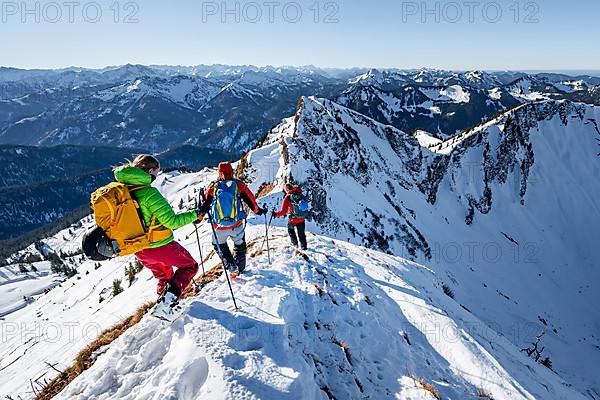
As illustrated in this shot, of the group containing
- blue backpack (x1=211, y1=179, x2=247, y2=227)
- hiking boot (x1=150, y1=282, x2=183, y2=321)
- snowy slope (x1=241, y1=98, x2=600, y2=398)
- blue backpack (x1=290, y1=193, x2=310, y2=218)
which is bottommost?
snowy slope (x1=241, y1=98, x2=600, y2=398)

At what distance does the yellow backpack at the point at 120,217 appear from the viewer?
21.9 ft

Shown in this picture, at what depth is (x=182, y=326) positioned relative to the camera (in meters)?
7.56

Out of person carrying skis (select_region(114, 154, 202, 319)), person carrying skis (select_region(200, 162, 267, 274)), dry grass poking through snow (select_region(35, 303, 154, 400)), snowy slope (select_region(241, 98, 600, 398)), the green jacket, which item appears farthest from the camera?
snowy slope (select_region(241, 98, 600, 398))

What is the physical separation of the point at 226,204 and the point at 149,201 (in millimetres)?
3214

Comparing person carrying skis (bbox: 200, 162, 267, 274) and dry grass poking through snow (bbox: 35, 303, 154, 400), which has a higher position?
person carrying skis (bbox: 200, 162, 267, 274)

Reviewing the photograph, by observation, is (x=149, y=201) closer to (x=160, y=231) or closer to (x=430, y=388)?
(x=160, y=231)

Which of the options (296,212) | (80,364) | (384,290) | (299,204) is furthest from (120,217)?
(384,290)

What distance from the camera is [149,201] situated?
23.4 feet

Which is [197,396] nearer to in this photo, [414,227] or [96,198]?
[96,198]

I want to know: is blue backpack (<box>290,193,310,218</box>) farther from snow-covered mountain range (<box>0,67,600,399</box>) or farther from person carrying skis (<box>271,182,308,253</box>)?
snow-covered mountain range (<box>0,67,600,399</box>)

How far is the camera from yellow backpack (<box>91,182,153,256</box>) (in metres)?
6.67

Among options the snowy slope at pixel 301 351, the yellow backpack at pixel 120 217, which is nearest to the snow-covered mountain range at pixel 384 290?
the snowy slope at pixel 301 351

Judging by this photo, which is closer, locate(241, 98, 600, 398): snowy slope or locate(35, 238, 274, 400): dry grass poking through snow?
locate(35, 238, 274, 400): dry grass poking through snow

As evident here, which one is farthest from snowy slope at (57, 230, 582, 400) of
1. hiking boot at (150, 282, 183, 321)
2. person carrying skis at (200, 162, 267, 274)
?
person carrying skis at (200, 162, 267, 274)
